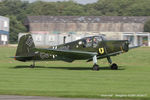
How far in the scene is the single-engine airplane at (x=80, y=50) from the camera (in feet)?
73.2

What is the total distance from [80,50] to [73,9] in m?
140

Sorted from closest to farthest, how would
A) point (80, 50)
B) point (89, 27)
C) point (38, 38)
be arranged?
point (80, 50), point (38, 38), point (89, 27)

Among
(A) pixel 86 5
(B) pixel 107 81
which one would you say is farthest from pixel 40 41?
(A) pixel 86 5

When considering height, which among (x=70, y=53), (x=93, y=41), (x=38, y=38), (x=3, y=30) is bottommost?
(x=70, y=53)

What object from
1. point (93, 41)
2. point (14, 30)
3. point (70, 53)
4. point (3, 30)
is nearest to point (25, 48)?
point (70, 53)

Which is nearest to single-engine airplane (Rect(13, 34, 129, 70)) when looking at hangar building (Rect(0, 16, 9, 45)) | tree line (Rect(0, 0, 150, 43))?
hangar building (Rect(0, 16, 9, 45))

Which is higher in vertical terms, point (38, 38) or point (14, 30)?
point (14, 30)

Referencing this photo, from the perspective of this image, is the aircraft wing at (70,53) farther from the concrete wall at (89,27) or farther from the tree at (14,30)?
the tree at (14,30)

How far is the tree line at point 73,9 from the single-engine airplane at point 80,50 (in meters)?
120

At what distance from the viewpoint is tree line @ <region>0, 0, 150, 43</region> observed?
522 feet

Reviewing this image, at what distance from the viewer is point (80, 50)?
23.3 meters

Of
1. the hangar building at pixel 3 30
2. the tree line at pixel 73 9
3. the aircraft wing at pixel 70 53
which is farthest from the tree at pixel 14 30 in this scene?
the aircraft wing at pixel 70 53

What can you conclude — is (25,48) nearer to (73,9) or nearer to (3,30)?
(3,30)

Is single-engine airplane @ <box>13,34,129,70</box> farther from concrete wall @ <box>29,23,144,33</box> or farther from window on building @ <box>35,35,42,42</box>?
concrete wall @ <box>29,23,144,33</box>
